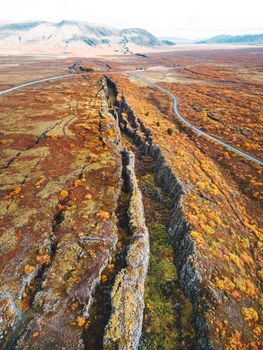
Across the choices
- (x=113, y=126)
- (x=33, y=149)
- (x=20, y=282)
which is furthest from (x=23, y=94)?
(x=20, y=282)

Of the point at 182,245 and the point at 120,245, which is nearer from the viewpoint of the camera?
the point at 120,245

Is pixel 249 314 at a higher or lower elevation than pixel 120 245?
lower

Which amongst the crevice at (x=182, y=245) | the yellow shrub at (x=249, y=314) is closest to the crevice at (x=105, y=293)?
the crevice at (x=182, y=245)

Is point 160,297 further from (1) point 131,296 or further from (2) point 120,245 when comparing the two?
(2) point 120,245

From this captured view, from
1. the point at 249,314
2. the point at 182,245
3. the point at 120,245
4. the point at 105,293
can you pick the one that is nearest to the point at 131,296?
the point at 105,293

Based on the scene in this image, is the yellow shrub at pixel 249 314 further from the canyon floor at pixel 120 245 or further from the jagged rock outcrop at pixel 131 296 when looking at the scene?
the jagged rock outcrop at pixel 131 296

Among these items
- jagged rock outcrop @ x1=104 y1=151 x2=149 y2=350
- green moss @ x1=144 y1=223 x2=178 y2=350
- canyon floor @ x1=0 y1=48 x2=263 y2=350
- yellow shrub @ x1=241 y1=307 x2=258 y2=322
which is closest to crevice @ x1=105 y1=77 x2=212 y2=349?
canyon floor @ x1=0 y1=48 x2=263 y2=350

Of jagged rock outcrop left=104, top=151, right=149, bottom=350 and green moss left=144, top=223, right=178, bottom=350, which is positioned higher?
jagged rock outcrop left=104, top=151, right=149, bottom=350

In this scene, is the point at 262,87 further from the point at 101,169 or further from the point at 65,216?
the point at 65,216

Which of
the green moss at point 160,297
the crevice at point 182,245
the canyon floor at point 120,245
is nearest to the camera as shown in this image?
the canyon floor at point 120,245

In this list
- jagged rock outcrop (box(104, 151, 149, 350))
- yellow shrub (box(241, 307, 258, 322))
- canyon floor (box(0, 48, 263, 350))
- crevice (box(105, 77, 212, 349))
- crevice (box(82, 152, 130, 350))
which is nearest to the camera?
crevice (box(82, 152, 130, 350))

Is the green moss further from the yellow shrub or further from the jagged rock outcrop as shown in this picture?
the yellow shrub
